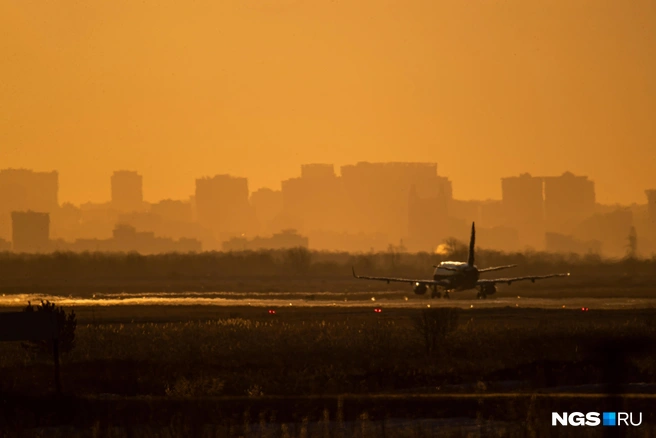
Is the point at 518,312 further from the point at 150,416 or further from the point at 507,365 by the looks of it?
the point at 150,416

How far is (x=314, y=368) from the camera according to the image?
46.1 m

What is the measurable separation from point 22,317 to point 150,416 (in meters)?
9.24

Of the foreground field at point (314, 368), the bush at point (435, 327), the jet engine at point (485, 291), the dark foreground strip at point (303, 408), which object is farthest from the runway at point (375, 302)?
the dark foreground strip at point (303, 408)

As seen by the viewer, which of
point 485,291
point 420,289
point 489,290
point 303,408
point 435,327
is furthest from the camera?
point 420,289

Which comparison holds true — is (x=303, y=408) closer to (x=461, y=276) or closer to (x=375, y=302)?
(x=375, y=302)

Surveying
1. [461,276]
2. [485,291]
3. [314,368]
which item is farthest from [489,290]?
[314,368]

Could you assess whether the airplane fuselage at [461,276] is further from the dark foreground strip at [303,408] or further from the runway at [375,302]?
the dark foreground strip at [303,408]

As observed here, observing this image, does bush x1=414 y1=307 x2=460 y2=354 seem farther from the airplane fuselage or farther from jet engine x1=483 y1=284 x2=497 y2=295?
the airplane fuselage

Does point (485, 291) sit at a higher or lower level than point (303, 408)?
higher

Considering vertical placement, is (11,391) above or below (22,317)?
below

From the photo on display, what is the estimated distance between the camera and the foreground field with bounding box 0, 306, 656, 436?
31453mm

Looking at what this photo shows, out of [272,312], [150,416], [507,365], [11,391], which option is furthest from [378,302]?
[150,416]

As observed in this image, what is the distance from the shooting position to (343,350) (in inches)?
2076

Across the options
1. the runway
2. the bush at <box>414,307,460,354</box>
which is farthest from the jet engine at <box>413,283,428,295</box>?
the bush at <box>414,307,460,354</box>
